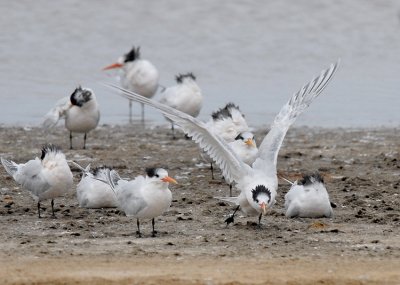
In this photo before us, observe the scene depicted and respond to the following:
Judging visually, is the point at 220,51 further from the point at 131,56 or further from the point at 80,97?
the point at 80,97

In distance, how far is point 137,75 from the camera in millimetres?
16094

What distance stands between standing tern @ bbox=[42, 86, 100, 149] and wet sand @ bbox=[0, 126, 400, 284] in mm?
273

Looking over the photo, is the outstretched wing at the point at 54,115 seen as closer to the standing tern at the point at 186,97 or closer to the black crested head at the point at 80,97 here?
the black crested head at the point at 80,97

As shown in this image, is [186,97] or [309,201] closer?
[309,201]

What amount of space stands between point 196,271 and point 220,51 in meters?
12.5

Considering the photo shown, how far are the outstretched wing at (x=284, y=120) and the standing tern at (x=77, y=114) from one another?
131 inches

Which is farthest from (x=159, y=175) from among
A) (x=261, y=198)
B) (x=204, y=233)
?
(x=261, y=198)

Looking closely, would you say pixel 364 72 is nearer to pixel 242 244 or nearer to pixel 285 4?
pixel 285 4

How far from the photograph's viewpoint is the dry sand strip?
670 cm

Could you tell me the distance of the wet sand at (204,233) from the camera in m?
6.90

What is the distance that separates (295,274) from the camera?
22.6ft

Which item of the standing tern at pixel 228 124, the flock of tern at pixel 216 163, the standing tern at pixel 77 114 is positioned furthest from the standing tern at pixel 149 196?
the standing tern at pixel 77 114

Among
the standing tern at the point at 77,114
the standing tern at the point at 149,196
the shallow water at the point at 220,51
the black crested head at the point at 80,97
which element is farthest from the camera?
the shallow water at the point at 220,51

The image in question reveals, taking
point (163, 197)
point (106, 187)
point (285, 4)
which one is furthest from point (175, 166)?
point (285, 4)
